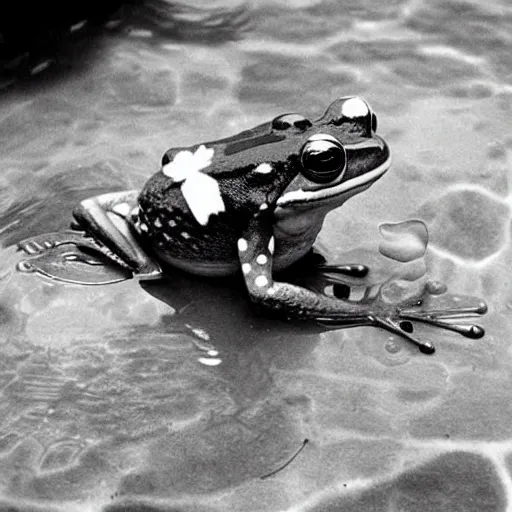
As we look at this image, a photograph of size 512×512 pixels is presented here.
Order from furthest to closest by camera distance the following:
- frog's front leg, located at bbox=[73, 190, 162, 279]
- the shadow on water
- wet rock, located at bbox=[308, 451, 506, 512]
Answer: the shadow on water < frog's front leg, located at bbox=[73, 190, 162, 279] < wet rock, located at bbox=[308, 451, 506, 512]

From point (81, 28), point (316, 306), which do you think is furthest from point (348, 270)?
point (81, 28)

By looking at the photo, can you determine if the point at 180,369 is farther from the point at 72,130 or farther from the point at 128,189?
the point at 72,130

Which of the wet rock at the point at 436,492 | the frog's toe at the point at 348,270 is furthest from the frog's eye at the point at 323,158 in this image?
the wet rock at the point at 436,492

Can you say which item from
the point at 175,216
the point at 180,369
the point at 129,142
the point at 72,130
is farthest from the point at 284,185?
the point at 72,130

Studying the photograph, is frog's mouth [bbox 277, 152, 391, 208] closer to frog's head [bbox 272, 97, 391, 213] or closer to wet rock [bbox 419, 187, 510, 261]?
frog's head [bbox 272, 97, 391, 213]

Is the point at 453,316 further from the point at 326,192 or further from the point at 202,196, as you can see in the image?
the point at 202,196

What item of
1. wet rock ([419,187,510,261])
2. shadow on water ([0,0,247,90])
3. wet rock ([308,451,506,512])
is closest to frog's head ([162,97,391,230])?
wet rock ([419,187,510,261])

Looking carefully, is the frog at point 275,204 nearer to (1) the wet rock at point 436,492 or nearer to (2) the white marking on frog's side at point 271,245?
(2) the white marking on frog's side at point 271,245
